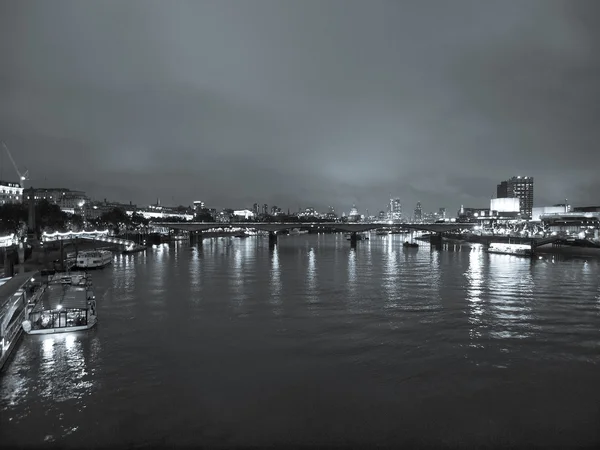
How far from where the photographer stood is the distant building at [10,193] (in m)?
124

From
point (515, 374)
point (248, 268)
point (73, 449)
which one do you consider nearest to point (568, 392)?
point (515, 374)

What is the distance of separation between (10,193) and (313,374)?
143787mm

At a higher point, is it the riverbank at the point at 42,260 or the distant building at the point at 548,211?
the distant building at the point at 548,211

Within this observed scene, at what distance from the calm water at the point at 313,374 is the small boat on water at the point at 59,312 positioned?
54cm

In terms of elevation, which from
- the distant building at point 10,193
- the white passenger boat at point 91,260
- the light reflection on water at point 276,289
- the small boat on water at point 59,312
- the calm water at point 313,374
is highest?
the distant building at point 10,193

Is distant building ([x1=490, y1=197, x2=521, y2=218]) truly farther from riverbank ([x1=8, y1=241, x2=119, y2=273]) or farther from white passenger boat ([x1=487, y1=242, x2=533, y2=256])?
riverbank ([x1=8, y1=241, x2=119, y2=273])

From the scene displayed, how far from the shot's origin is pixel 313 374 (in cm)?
1507

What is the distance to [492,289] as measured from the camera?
3422 centimetres

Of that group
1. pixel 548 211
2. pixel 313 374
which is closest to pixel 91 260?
pixel 313 374

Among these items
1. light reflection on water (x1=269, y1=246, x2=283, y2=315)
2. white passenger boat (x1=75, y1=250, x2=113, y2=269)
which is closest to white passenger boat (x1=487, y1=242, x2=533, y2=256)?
light reflection on water (x1=269, y1=246, x2=283, y2=315)

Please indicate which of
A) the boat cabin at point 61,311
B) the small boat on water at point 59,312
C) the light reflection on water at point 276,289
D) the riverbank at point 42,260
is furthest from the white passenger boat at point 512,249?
the boat cabin at point 61,311

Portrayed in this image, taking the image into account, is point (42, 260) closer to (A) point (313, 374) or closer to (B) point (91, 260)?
(B) point (91, 260)

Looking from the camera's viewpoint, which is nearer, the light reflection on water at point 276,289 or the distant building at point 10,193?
the light reflection on water at point 276,289

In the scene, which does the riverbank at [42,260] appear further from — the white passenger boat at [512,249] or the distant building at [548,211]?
the distant building at [548,211]
